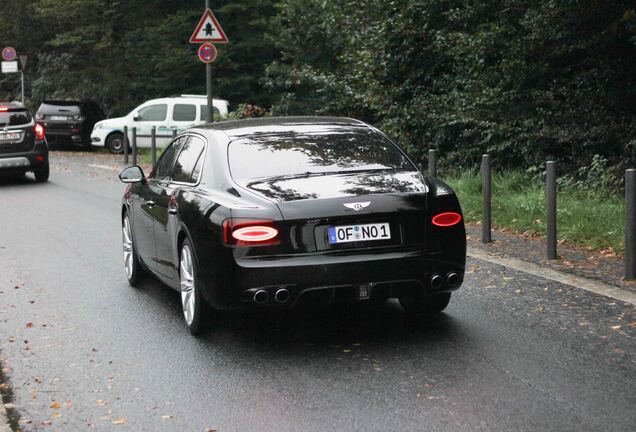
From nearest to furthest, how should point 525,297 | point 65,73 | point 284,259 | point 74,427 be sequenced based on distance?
point 74,427 < point 284,259 < point 525,297 < point 65,73

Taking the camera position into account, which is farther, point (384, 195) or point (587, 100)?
point (587, 100)

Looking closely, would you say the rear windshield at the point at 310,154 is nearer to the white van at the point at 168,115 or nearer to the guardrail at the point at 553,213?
the guardrail at the point at 553,213

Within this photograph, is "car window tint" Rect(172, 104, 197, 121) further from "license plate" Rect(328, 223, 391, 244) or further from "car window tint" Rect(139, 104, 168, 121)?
"license plate" Rect(328, 223, 391, 244)

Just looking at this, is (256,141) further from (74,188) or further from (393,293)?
(74,188)

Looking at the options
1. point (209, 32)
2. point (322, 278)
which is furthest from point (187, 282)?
point (209, 32)

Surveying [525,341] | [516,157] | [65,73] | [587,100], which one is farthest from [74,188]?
[65,73]

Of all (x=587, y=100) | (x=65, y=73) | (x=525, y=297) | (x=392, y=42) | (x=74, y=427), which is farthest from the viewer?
(x=65, y=73)

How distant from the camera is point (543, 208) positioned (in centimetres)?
1232

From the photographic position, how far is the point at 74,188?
62.7 feet

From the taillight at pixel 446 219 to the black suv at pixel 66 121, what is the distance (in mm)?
27314

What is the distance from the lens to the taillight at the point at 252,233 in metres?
6.28

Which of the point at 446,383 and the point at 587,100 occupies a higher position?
the point at 587,100

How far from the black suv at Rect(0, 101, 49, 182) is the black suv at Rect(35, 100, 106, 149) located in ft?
39.5

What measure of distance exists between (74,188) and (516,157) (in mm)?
8141
